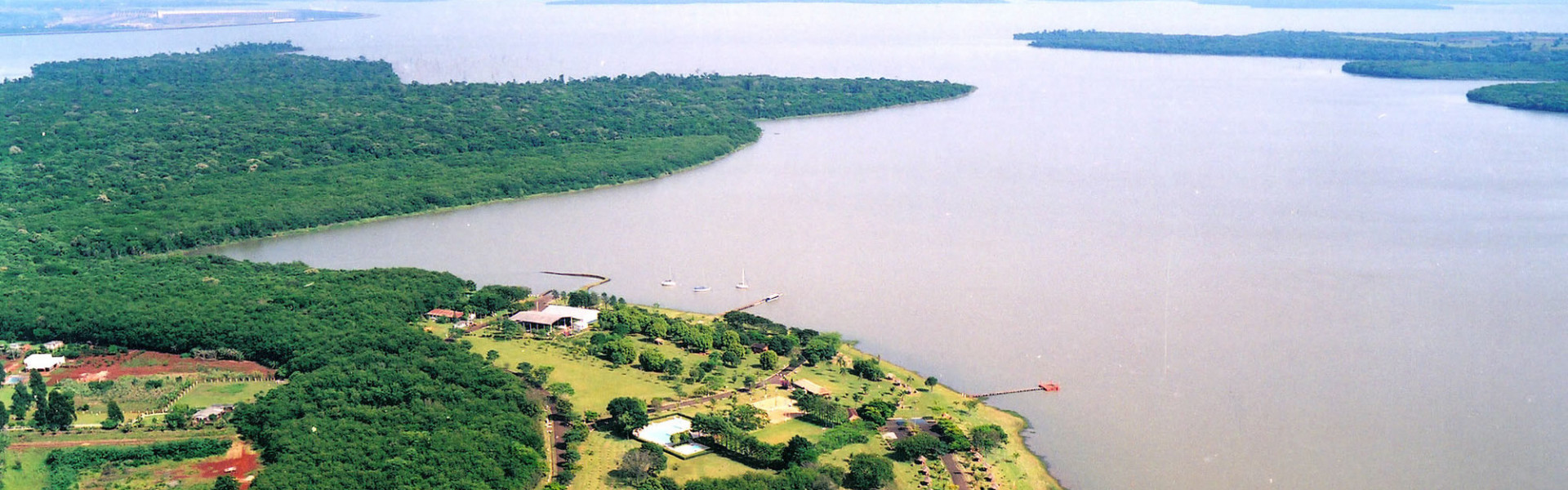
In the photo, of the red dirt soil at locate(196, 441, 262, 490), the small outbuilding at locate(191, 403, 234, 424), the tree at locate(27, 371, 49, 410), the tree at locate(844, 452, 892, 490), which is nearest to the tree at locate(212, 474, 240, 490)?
the red dirt soil at locate(196, 441, 262, 490)

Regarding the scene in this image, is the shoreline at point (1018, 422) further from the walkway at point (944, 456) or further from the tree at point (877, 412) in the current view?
the tree at point (877, 412)

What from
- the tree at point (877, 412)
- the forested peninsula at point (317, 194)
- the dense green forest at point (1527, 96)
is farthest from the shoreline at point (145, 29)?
the tree at point (877, 412)

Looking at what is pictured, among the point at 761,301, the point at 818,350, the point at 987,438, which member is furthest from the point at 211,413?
the point at 987,438

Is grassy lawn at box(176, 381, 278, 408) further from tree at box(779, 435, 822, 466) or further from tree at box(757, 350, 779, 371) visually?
tree at box(779, 435, 822, 466)

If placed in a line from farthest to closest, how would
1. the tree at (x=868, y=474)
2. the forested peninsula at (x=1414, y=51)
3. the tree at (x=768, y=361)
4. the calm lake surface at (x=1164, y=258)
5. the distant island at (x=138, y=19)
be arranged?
the distant island at (x=138, y=19) < the forested peninsula at (x=1414, y=51) < the tree at (x=768, y=361) < the calm lake surface at (x=1164, y=258) < the tree at (x=868, y=474)

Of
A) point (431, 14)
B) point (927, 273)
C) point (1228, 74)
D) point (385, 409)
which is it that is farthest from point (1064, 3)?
point (385, 409)

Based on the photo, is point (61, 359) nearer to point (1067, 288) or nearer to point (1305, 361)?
point (1067, 288)

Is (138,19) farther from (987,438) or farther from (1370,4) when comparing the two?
(1370,4)
